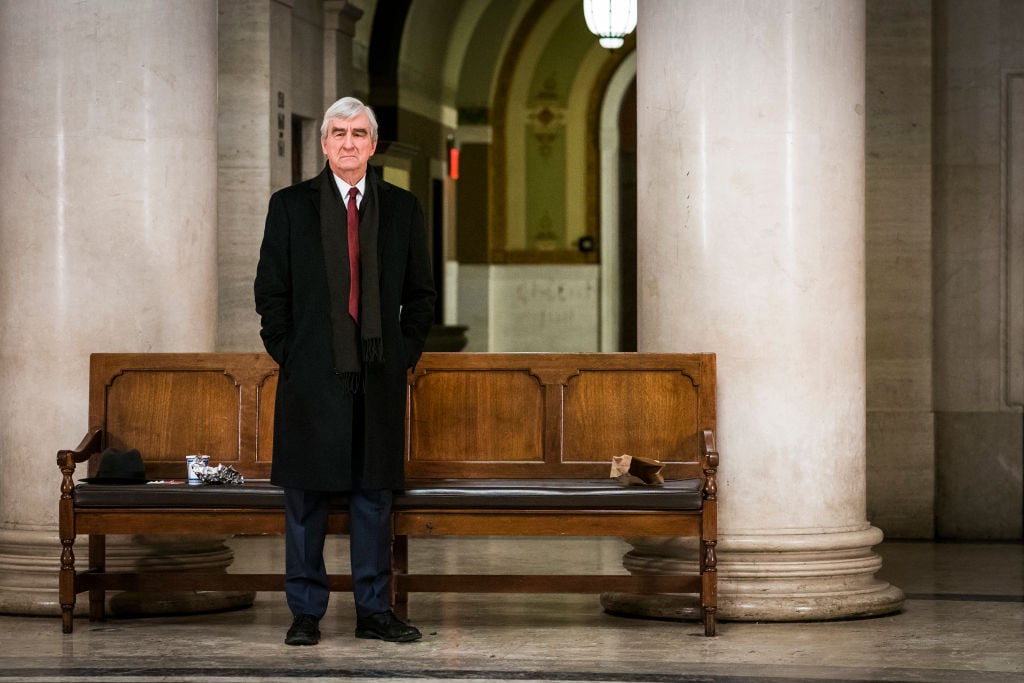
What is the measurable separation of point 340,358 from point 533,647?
4.54 feet

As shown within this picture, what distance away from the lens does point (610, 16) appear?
48.6 ft

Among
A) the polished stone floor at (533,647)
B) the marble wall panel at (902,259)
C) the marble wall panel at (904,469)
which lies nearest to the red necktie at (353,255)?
the polished stone floor at (533,647)

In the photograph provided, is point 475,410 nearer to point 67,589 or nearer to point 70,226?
point 67,589

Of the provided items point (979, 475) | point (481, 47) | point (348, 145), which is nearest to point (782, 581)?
point (348, 145)

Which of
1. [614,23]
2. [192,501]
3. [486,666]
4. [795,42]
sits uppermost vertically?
[614,23]

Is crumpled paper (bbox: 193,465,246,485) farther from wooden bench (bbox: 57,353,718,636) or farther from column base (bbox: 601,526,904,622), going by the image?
column base (bbox: 601,526,904,622)

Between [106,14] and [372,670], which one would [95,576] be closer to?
[372,670]

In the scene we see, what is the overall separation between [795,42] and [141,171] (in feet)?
10.1

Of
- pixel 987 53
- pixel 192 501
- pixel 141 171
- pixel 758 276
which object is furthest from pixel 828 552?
pixel 987 53

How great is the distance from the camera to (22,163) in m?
8.27

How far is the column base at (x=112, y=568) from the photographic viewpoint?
8.04 m

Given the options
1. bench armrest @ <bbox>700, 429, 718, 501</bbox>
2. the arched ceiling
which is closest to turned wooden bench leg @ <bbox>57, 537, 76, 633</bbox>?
bench armrest @ <bbox>700, 429, 718, 501</bbox>

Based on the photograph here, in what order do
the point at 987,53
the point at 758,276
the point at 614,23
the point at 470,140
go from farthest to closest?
the point at 470,140 → the point at 614,23 → the point at 987,53 → the point at 758,276

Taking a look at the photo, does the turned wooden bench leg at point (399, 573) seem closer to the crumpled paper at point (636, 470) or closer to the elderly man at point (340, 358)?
the elderly man at point (340, 358)
